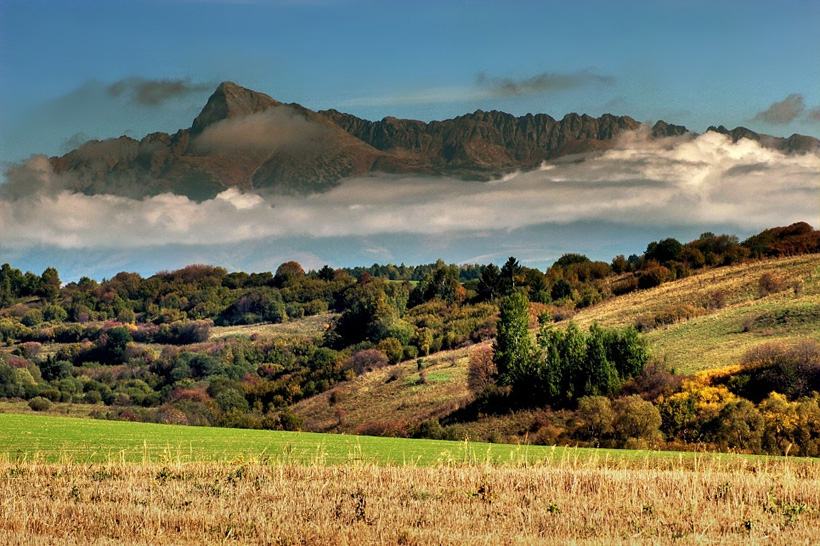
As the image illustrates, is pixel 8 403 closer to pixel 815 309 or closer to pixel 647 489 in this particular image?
pixel 815 309

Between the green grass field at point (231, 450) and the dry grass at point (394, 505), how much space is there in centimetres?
250

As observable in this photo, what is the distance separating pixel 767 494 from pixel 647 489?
239 centimetres

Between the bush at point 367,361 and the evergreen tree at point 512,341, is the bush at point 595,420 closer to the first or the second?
the evergreen tree at point 512,341

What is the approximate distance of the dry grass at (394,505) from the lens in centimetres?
1573

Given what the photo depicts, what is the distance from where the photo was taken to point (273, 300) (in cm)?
19050

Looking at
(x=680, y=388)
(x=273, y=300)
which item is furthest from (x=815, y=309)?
(x=273, y=300)

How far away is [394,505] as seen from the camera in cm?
1844

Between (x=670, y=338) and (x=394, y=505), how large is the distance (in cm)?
6610

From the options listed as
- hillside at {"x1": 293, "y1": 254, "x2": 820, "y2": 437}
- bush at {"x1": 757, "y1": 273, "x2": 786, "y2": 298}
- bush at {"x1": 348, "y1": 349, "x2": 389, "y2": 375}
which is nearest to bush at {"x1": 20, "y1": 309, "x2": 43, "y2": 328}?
bush at {"x1": 348, "y1": 349, "x2": 389, "y2": 375}

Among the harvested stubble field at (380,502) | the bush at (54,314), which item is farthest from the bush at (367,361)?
the bush at (54,314)

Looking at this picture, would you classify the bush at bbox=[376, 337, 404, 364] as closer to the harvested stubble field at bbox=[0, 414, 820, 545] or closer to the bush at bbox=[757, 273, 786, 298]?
the bush at bbox=[757, 273, 786, 298]

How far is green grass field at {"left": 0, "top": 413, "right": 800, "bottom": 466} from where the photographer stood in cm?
2666

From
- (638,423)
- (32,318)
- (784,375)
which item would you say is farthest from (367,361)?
(32,318)

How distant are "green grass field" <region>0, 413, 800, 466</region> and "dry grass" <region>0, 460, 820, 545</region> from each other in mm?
2495
